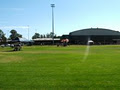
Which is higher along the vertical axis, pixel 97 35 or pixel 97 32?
pixel 97 32

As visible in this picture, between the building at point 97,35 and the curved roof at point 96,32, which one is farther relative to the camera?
the curved roof at point 96,32

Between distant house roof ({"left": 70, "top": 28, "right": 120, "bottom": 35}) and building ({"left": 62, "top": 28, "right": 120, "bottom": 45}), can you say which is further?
distant house roof ({"left": 70, "top": 28, "right": 120, "bottom": 35})

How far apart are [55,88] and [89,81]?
206cm

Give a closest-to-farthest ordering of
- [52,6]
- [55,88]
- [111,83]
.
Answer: [55,88] → [111,83] → [52,6]

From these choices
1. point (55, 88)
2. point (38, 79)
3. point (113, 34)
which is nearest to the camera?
point (55, 88)

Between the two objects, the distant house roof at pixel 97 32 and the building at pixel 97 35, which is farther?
the distant house roof at pixel 97 32

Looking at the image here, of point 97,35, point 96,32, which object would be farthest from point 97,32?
point 97,35

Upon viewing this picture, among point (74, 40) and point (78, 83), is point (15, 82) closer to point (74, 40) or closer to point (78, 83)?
point (78, 83)

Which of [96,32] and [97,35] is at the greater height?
[96,32]

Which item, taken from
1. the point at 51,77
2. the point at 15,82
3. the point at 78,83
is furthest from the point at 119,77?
the point at 15,82

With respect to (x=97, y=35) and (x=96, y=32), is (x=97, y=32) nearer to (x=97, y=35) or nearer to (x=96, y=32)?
(x=96, y=32)

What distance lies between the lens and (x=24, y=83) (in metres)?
11.1

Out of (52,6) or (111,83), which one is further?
(52,6)

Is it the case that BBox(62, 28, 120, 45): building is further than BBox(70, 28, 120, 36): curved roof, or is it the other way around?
BBox(70, 28, 120, 36): curved roof
